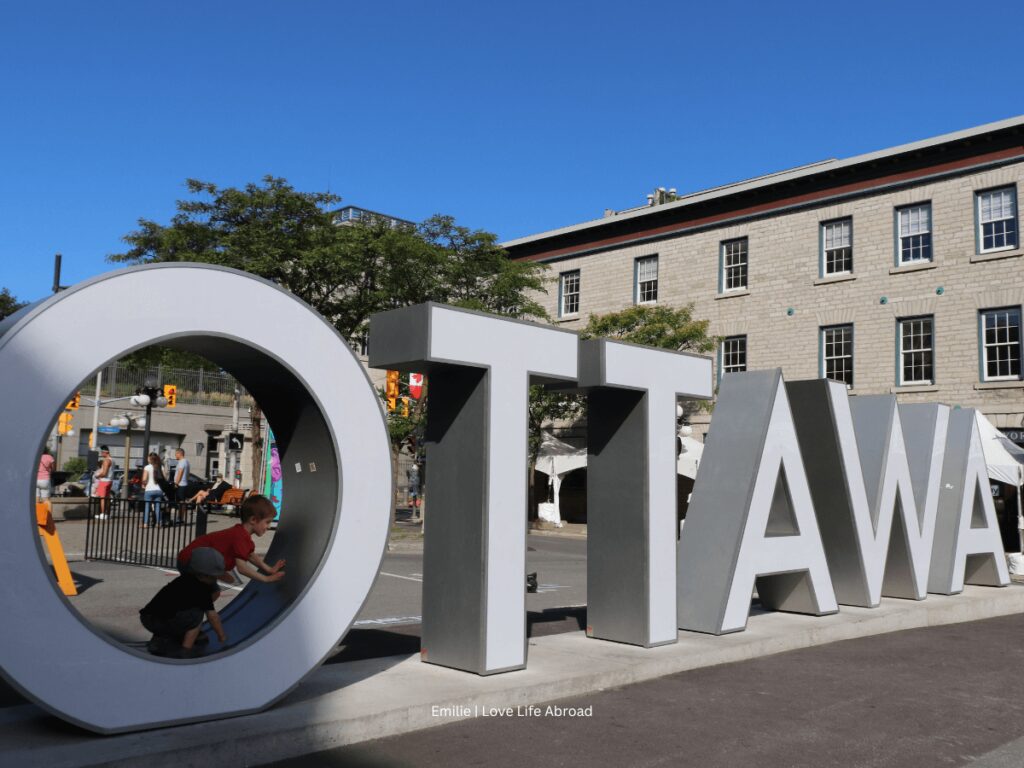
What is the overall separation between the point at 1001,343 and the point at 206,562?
73.9 ft

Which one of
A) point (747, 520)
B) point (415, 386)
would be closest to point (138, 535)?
point (747, 520)

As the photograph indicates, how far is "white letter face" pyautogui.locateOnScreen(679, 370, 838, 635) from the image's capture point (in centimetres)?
855

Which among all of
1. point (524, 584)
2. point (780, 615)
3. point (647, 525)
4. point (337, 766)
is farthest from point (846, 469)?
point (337, 766)

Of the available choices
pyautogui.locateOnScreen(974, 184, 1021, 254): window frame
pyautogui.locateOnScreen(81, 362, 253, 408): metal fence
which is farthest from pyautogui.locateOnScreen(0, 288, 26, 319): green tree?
pyautogui.locateOnScreen(974, 184, 1021, 254): window frame

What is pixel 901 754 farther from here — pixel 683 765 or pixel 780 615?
pixel 780 615

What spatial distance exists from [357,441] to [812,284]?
22.9 metres

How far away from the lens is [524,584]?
6785 mm

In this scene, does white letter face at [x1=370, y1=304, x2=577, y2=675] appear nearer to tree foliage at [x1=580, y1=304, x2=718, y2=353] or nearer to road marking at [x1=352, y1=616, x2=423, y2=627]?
road marking at [x1=352, y1=616, x2=423, y2=627]

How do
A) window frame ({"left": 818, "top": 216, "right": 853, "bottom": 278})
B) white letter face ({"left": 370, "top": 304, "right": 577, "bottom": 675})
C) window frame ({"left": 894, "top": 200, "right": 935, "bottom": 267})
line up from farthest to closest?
1. window frame ({"left": 818, "top": 216, "right": 853, "bottom": 278})
2. window frame ({"left": 894, "top": 200, "right": 935, "bottom": 267})
3. white letter face ({"left": 370, "top": 304, "right": 577, "bottom": 675})

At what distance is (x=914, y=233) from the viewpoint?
24.8 m

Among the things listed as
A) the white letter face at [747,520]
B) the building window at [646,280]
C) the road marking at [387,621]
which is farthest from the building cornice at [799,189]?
the road marking at [387,621]

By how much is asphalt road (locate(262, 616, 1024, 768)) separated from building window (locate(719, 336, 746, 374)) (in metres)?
20.2

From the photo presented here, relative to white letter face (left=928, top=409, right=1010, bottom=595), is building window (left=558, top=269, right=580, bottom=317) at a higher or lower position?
higher

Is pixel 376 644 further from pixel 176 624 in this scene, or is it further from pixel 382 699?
pixel 176 624
